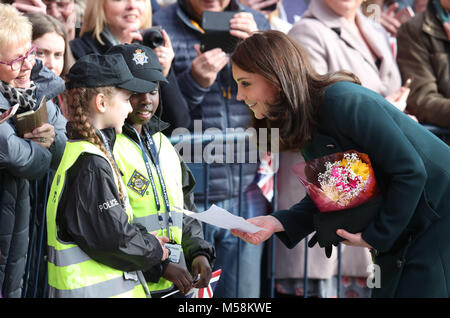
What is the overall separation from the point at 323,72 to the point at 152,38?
4.14ft

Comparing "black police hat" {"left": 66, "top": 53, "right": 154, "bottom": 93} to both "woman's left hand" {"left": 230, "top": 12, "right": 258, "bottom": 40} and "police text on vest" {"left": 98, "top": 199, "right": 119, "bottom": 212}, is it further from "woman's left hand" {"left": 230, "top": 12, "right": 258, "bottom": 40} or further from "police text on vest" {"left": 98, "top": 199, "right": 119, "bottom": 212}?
"woman's left hand" {"left": 230, "top": 12, "right": 258, "bottom": 40}

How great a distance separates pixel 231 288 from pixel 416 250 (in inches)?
67.6

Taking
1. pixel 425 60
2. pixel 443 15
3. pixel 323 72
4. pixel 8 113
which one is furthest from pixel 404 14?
pixel 8 113

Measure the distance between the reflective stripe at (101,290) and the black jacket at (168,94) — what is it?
1.22 meters

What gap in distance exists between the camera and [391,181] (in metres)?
2.97

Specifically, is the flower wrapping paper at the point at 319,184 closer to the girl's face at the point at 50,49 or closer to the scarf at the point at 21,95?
the scarf at the point at 21,95

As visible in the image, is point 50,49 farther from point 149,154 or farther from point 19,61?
point 149,154

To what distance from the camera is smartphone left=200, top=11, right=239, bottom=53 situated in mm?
4395

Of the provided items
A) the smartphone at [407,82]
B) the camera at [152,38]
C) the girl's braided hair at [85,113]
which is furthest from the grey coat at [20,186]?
the smartphone at [407,82]

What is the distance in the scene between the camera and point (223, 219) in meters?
3.03

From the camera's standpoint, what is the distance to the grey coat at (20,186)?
3.42 meters

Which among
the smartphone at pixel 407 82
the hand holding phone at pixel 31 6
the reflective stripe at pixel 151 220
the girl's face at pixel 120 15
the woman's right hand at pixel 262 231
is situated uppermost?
the hand holding phone at pixel 31 6

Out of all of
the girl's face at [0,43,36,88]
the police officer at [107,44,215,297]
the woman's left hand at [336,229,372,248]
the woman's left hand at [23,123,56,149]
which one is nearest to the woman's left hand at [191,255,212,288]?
the police officer at [107,44,215,297]
